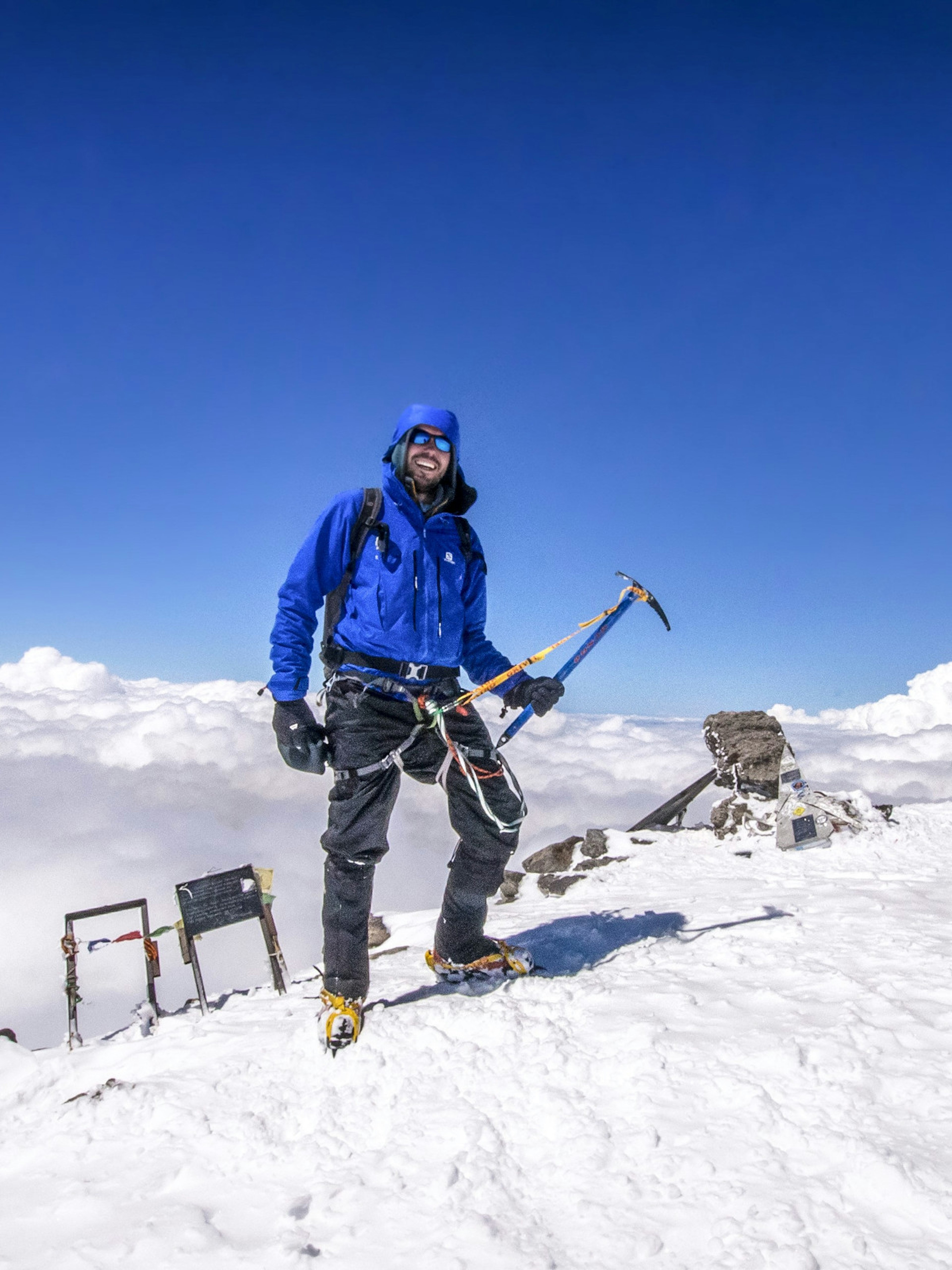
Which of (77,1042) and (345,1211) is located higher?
(345,1211)

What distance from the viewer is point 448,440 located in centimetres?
476

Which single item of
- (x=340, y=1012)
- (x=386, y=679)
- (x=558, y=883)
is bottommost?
(x=558, y=883)

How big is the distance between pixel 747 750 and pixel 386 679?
35.1 feet

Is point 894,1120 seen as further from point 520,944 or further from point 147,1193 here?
point 520,944

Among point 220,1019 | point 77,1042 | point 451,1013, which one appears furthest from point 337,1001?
point 77,1042

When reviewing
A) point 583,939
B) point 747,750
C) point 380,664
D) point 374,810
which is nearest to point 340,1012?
point 374,810

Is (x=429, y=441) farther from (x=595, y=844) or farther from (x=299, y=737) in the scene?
(x=595, y=844)

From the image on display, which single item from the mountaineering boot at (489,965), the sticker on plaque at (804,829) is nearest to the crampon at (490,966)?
the mountaineering boot at (489,965)

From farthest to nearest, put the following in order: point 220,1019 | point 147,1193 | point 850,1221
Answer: point 220,1019, point 147,1193, point 850,1221

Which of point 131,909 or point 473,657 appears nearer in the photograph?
point 473,657

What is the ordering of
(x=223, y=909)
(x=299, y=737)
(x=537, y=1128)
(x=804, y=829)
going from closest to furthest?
(x=537, y=1128)
(x=299, y=737)
(x=223, y=909)
(x=804, y=829)

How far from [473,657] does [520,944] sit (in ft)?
8.77

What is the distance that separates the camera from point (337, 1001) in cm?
411

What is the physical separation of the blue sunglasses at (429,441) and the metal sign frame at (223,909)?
493 centimetres
